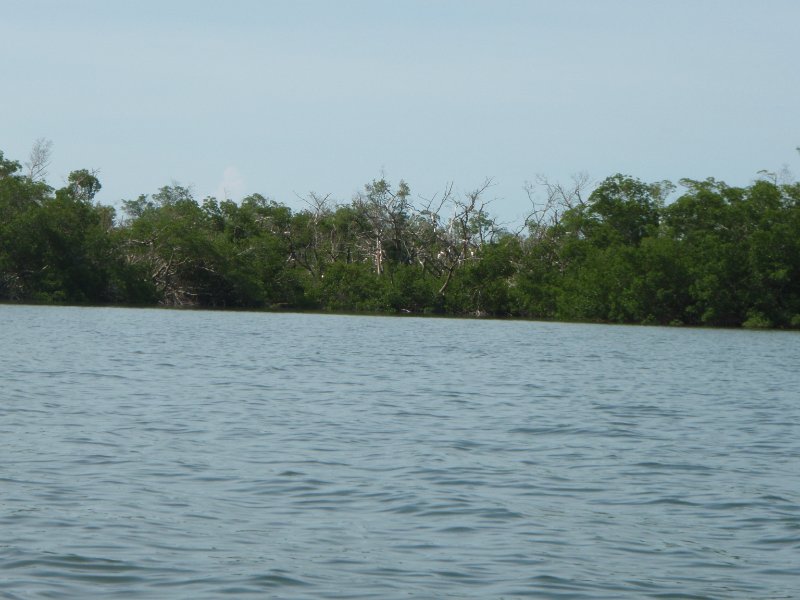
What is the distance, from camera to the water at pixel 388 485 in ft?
26.5

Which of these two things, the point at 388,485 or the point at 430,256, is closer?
the point at 388,485

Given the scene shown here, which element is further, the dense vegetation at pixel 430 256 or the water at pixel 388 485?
the dense vegetation at pixel 430 256

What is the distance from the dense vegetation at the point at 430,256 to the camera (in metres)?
68.8

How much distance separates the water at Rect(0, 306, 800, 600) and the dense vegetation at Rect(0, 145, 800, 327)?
44.6 metres

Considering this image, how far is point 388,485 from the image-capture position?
1155 centimetres

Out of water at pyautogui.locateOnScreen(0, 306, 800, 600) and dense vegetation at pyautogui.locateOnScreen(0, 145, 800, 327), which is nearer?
water at pyautogui.locateOnScreen(0, 306, 800, 600)

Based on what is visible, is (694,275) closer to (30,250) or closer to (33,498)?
(30,250)

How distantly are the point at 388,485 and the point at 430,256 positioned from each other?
74.9 metres

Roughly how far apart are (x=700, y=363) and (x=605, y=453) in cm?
2048

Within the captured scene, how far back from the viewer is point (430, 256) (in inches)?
3396

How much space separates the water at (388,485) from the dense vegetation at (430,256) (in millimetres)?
44553

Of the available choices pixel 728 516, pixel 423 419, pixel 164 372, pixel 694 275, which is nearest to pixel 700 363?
pixel 164 372

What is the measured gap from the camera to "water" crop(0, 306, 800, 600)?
8.07m

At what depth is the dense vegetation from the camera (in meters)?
68.8
